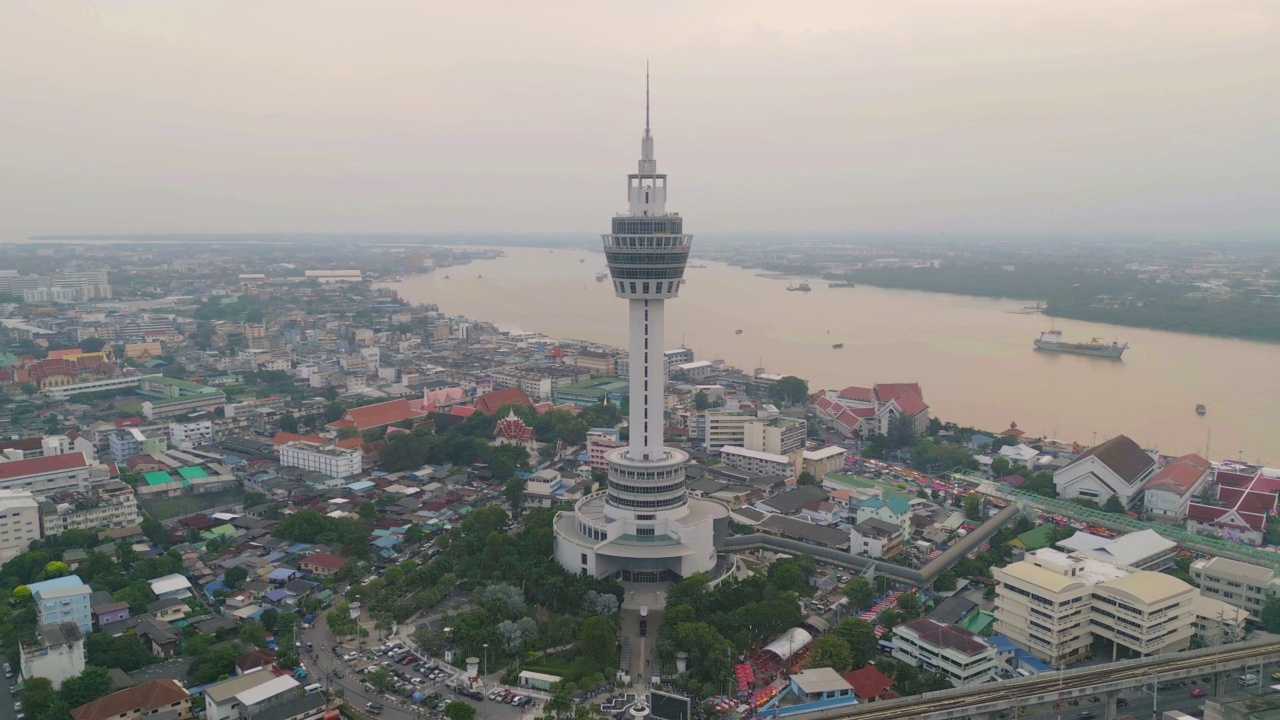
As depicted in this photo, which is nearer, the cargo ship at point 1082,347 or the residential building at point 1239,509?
the residential building at point 1239,509

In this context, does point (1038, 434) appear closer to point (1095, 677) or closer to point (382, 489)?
point (1095, 677)

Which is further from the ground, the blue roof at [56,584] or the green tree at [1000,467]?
the blue roof at [56,584]

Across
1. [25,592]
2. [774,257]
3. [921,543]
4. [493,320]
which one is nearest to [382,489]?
[25,592]

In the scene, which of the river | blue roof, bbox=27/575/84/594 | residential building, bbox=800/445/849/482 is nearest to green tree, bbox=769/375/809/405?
the river

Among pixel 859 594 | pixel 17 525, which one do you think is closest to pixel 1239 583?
pixel 859 594

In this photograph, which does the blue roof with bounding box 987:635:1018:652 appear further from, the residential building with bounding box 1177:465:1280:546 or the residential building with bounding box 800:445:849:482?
the residential building with bounding box 800:445:849:482

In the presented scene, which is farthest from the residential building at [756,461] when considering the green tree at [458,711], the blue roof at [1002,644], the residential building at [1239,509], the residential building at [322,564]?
the green tree at [458,711]

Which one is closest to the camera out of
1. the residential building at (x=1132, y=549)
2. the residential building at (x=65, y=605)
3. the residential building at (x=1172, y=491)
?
the residential building at (x=65, y=605)

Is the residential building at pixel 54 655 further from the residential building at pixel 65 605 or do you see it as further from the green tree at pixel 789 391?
the green tree at pixel 789 391
